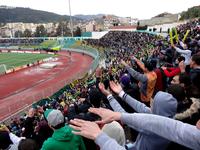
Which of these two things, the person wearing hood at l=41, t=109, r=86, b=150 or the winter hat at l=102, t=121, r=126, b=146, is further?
the person wearing hood at l=41, t=109, r=86, b=150

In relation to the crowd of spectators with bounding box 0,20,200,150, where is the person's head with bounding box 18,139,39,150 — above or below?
below

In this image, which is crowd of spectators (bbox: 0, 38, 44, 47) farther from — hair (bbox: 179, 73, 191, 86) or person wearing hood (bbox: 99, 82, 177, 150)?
person wearing hood (bbox: 99, 82, 177, 150)

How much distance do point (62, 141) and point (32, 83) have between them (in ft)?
110

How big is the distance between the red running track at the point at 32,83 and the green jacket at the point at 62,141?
20.2 metres

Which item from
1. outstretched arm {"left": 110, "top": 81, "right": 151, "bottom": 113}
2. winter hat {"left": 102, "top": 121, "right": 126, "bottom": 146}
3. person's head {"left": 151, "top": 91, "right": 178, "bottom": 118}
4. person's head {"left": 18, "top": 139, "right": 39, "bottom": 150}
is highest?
person's head {"left": 151, "top": 91, "right": 178, "bottom": 118}

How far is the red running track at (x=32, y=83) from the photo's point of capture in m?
26.7

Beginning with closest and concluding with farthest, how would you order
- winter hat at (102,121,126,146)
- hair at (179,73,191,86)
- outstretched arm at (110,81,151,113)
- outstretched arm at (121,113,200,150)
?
outstretched arm at (121,113,200,150), winter hat at (102,121,126,146), outstretched arm at (110,81,151,113), hair at (179,73,191,86)

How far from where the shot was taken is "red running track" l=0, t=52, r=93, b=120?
2672 centimetres

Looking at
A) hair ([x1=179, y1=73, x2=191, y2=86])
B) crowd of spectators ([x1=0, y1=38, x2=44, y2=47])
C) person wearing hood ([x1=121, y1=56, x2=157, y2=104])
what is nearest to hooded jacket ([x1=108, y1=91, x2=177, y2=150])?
hair ([x1=179, y1=73, x2=191, y2=86])

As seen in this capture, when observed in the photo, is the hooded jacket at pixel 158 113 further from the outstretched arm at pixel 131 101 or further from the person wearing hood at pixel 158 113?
the outstretched arm at pixel 131 101

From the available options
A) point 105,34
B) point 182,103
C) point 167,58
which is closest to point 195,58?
point 182,103

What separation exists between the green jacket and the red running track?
795 inches

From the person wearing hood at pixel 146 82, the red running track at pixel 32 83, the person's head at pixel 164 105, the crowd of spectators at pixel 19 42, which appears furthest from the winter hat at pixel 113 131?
the crowd of spectators at pixel 19 42

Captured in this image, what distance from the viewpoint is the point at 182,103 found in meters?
3.93
